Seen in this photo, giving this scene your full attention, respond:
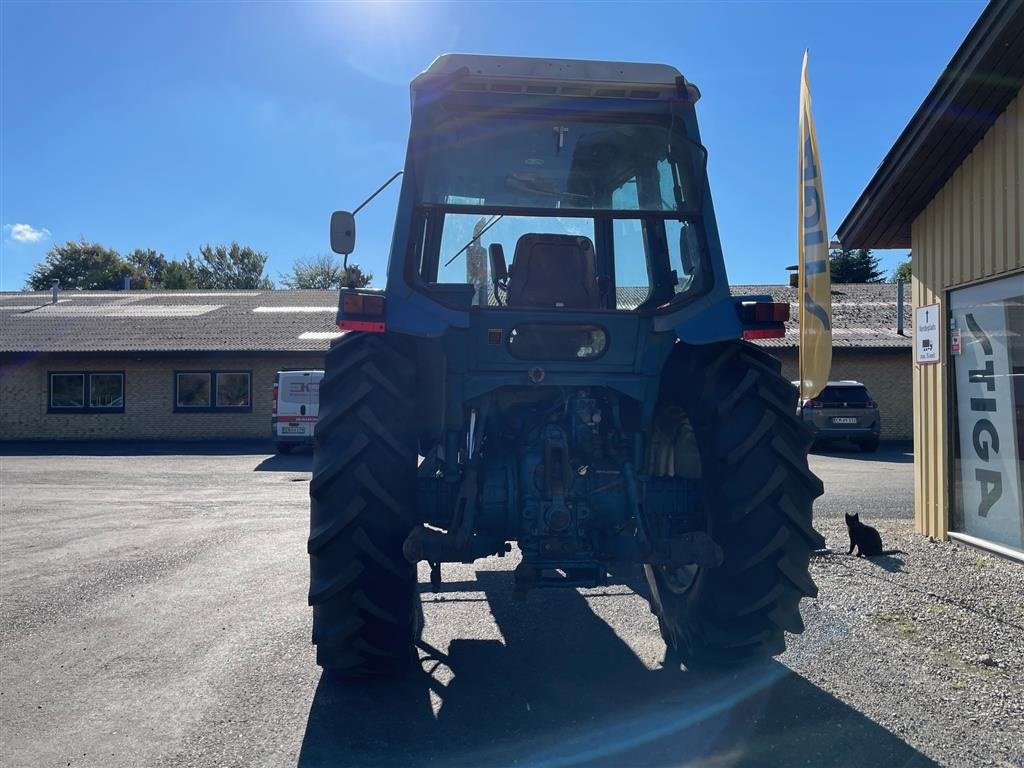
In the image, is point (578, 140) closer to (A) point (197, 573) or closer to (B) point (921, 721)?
(B) point (921, 721)

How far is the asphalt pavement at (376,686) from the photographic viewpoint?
346 cm

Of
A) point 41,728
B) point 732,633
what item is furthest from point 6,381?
point 732,633

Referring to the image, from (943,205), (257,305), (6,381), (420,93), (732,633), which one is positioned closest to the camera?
(732,633)

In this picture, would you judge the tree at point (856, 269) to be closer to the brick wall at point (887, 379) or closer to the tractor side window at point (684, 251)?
the brick wall at point (887, 379)

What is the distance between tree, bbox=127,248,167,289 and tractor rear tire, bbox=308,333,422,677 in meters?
69.1

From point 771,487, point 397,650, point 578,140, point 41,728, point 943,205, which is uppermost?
point 943,205

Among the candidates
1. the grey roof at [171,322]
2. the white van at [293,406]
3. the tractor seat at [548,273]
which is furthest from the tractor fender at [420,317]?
the grey roof at [171,322]

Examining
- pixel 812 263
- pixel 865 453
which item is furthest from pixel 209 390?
pixel 812 263

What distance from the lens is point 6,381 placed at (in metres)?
24.5

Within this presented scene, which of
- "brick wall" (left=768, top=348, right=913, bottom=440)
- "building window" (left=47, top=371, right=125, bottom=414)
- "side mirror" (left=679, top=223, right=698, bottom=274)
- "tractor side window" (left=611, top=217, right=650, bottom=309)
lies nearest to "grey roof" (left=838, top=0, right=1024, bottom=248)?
"tractor side window" (left=611, top=217, right=650, bottom=309)

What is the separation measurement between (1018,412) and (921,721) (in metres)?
4.55

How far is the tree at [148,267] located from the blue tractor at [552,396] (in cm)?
6876

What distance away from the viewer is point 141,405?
80.4 ft

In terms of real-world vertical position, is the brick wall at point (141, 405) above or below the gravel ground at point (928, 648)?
above
